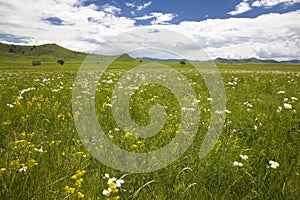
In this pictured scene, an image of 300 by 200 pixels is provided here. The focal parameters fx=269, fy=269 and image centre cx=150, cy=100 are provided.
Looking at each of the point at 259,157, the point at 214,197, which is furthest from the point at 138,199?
the point at 259,157

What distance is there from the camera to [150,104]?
6.77m

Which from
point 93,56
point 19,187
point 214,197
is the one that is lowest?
point 214,197

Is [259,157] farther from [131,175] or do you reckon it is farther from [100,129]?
[100,129]

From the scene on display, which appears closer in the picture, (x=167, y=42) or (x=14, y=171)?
(x=14, y=171)

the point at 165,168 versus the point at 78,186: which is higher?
the point at 78,186

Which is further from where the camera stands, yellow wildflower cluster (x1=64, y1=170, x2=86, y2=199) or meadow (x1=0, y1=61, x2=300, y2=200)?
meadow (x1=0, y1=61, x2=300, y2=200)

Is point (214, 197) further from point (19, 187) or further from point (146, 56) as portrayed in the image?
point (146, 56)

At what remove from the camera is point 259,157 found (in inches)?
146

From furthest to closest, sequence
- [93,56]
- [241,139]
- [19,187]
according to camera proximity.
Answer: [93,56], [241,139], [19,187]

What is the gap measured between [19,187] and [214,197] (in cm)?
203

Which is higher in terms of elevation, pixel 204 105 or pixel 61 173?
pixel 204 105

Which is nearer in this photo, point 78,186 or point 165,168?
point 78,186

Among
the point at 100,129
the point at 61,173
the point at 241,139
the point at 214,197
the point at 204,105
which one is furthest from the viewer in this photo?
the point at 204,105

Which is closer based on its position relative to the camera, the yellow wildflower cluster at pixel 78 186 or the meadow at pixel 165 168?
the yellow wildflower cluster at pixel 78 186
